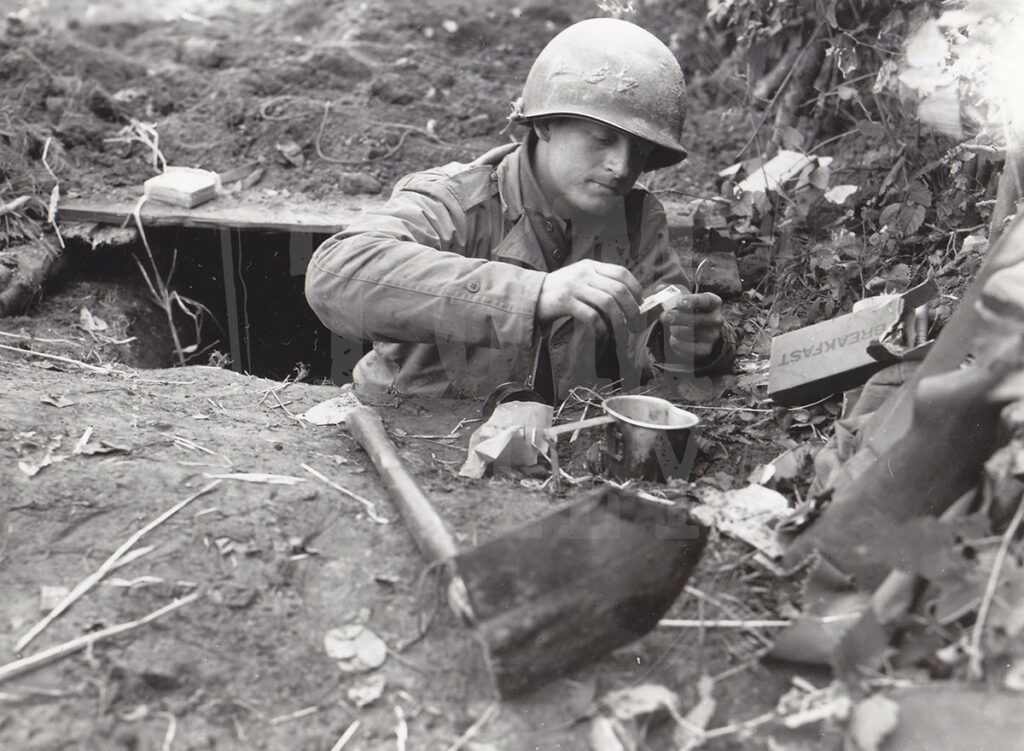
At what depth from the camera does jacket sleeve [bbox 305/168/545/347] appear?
10.2ft

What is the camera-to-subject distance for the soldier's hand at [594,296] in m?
2.95

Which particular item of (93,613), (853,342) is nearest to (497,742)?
(93,613)

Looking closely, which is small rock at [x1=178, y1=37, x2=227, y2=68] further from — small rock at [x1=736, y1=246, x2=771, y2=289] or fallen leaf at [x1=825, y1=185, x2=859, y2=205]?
fallen leaf at [x1=825, y1=185, x2=859, y2=205]

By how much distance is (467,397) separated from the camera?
→ 3.75 meters

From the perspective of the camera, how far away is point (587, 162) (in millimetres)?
3578

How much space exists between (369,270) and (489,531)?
117cm

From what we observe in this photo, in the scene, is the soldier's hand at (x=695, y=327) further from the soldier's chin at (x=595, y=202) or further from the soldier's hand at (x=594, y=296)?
the soldier's hand at (x=594, y=296)

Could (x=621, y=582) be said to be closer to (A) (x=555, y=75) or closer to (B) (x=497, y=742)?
(B) (x=497, y=742)

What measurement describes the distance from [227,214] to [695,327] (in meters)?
2.74

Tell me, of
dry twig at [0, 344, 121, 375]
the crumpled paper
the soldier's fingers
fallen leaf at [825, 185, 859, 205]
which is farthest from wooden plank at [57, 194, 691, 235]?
the crumpled paper

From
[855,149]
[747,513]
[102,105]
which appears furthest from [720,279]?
[102,105]

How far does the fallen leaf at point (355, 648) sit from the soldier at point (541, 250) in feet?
4.00

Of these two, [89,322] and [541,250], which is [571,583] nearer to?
[541,250]

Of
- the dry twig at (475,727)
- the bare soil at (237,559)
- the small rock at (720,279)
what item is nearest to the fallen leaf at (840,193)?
the small rock at (720,279)
